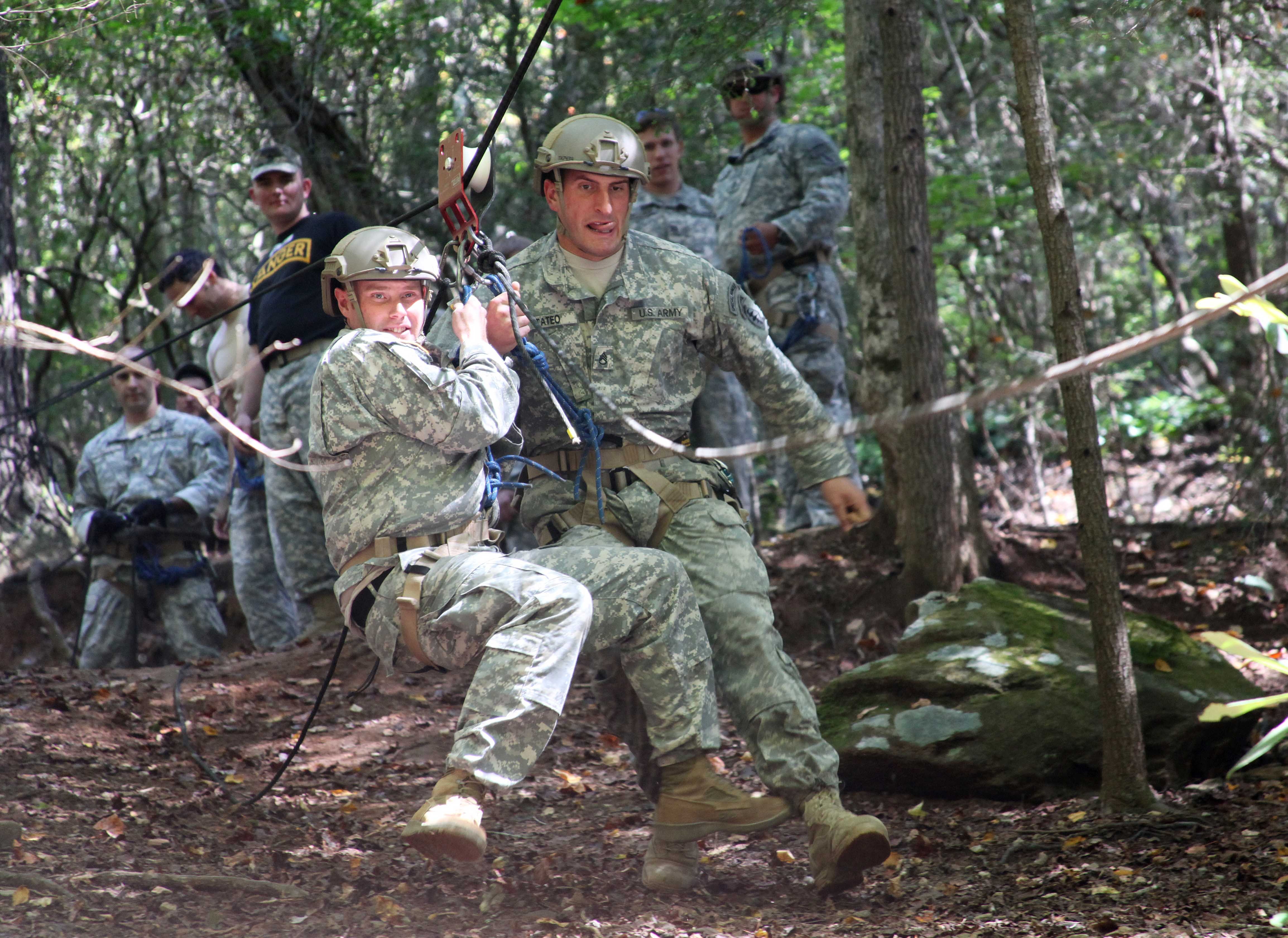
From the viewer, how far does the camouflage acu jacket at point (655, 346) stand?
13.1 ft

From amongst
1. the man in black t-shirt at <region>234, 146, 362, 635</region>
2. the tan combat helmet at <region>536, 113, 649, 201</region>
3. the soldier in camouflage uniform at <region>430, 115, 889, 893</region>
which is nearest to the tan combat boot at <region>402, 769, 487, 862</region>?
the soldier in camouflage uniform at <region>430, 115, 889, 893</region>

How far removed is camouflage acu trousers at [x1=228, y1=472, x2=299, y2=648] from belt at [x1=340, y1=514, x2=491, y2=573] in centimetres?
367

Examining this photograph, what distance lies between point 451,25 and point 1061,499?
22.7 feet

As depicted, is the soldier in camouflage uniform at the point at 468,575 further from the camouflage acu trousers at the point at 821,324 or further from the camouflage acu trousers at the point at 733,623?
the camouflage acu trousers at the point at 821,324

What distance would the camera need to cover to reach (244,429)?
22.0ft

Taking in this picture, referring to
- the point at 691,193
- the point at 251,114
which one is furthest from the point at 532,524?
the point at 251,114

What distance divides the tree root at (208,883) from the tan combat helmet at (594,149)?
254cm

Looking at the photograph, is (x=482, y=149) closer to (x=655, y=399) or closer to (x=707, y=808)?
(x=655, y=399)

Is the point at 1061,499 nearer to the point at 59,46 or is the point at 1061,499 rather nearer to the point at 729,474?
the point at 729,474

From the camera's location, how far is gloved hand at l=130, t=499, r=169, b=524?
24.2ft

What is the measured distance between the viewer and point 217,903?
3.44 meters

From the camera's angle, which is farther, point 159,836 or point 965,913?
point 159,836

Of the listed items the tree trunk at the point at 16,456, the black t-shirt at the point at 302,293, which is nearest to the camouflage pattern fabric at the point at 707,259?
the black t-shirt at the point at 302,293

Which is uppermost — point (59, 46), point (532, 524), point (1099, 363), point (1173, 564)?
point (59, 46)
